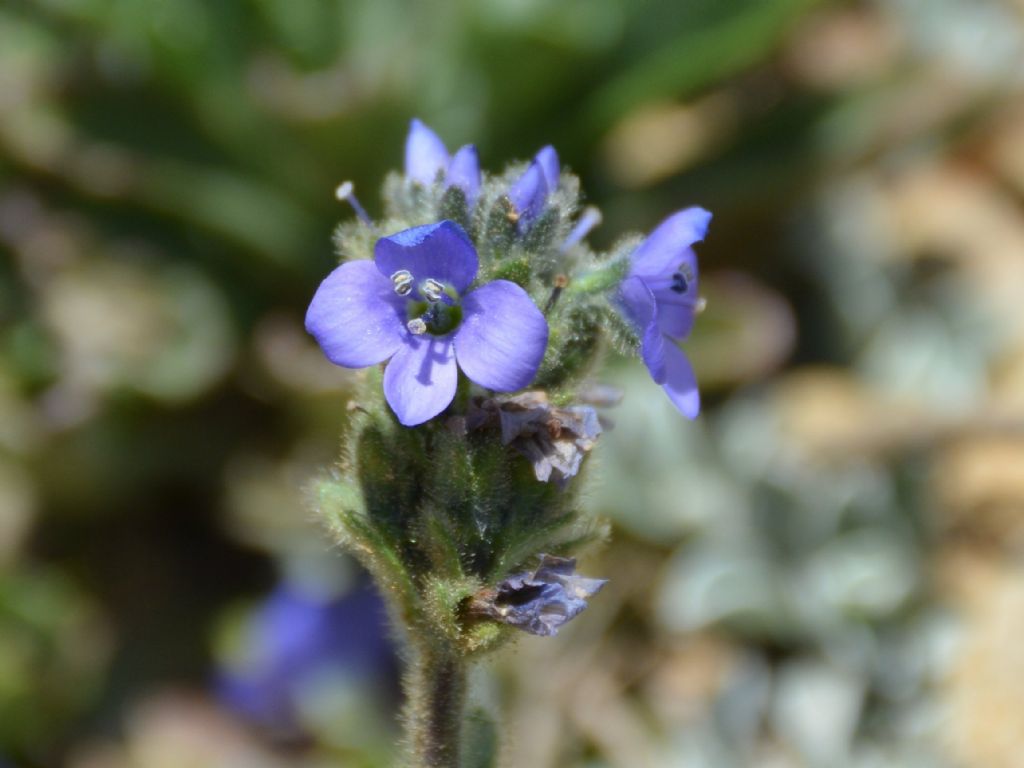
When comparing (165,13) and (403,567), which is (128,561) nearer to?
(165,13)

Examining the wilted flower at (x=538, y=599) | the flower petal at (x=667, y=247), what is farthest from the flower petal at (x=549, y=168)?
the wilted flower at (x=538, y=599)

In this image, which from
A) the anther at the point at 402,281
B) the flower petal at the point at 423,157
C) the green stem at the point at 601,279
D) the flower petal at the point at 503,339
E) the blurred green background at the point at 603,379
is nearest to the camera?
the flower petal at the point at 503,339

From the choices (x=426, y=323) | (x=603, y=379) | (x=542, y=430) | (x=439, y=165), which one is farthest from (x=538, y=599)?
(x=603, y=379)

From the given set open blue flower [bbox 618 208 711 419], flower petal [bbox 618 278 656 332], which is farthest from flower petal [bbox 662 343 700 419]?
flower petal [bbox 618 278 656 332]

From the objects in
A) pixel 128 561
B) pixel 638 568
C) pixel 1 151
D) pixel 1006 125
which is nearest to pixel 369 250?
pixel 638 568

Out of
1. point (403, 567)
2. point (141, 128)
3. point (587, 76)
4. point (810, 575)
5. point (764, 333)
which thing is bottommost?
point (403, 567)

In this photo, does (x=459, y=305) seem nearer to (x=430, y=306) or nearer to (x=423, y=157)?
(x=430, y=306)

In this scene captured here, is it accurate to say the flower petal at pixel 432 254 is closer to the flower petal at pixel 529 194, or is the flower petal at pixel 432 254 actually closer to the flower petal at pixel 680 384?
the flower petal at pixel 529 194
